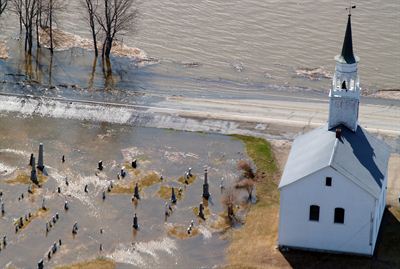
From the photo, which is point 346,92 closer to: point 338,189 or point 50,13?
point 338,189

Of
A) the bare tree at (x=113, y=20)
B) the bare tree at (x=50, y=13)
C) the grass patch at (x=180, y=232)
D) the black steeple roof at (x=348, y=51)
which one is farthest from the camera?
the bare tree at (x=50, y=13)

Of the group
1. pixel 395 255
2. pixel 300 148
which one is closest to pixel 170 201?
pixel 300 148

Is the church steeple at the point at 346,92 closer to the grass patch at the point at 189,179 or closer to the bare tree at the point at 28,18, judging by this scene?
the grass patch at the point at 189,179

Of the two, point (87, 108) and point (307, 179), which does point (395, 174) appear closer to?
point (307, 179)

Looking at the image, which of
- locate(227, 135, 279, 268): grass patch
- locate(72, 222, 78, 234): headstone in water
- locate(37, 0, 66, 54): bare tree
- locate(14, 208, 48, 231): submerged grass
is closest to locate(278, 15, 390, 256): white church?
locate(227, 135, 279, 268): grass patch

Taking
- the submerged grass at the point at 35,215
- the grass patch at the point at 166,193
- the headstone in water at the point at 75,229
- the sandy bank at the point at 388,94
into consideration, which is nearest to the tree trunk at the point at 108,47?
the sandy bank at the point at 388,94

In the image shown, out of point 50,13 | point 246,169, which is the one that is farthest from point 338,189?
point 50,13
